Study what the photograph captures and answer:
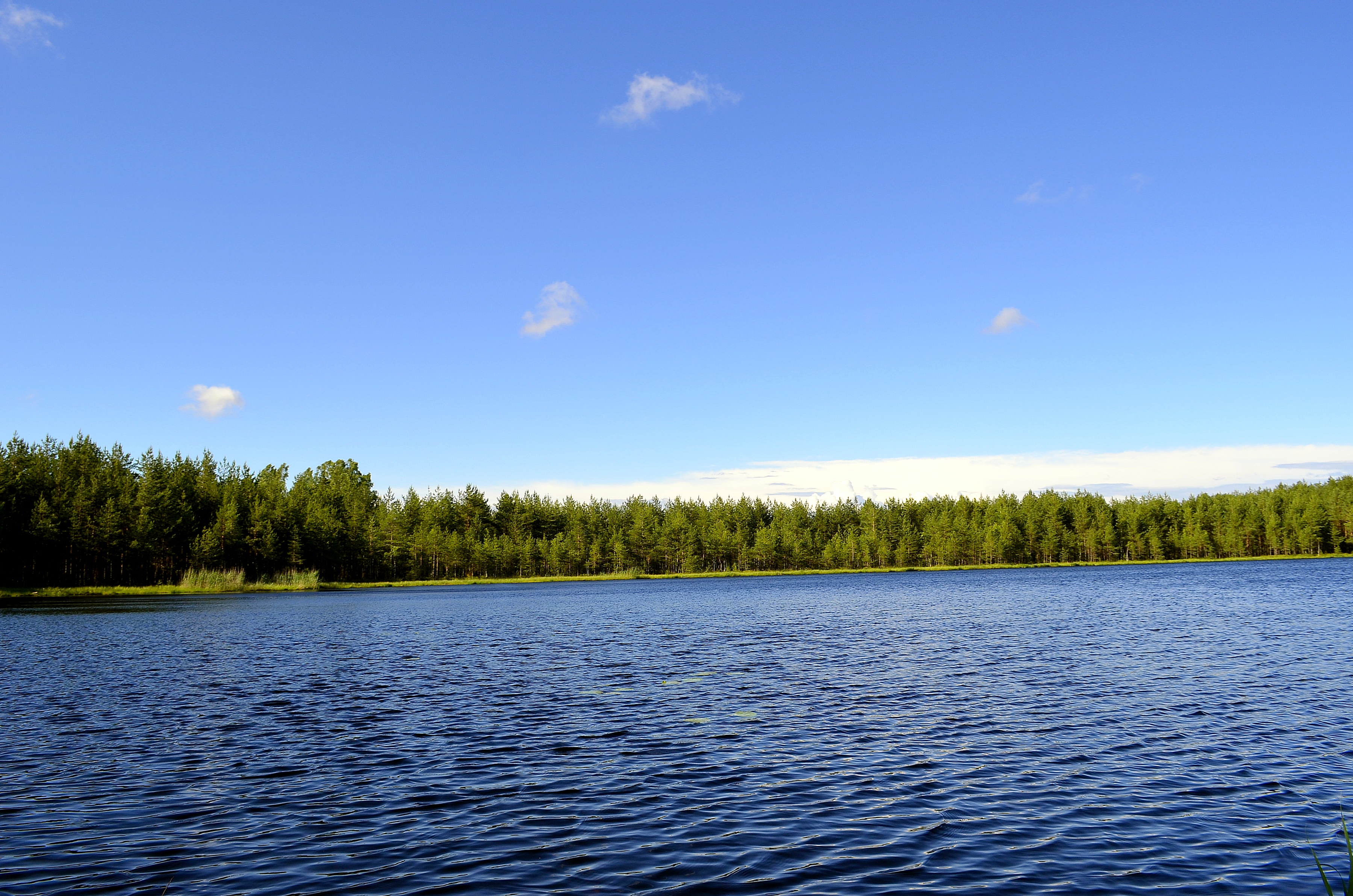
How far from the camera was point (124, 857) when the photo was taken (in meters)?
15.4

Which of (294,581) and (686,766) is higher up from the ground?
(686,766)

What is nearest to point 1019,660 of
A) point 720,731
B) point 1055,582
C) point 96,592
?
point 720,731

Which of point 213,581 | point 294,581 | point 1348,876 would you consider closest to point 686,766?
point 1348,876

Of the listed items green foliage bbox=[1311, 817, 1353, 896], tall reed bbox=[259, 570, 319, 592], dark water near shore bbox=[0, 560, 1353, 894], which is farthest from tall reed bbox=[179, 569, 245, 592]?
green foliage bbox=[1311, 817, 1353, 896]

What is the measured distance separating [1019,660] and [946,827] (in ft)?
86.9

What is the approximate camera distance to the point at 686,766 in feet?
71.4

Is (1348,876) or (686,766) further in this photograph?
(686,766)

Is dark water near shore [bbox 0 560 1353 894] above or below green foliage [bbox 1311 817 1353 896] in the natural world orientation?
below

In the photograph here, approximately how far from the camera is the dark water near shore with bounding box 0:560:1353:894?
14719 millimetres

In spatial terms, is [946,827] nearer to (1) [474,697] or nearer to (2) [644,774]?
(2) [644,774]

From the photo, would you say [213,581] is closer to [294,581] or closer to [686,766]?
[294,581]

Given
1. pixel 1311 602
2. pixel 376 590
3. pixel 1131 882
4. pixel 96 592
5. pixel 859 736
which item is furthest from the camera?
pixel 376 590

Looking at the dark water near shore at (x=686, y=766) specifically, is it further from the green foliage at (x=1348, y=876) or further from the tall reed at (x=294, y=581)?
the tall reed at (x=294, y=581)

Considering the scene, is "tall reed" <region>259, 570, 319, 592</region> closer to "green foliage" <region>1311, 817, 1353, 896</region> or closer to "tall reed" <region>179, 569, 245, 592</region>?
"tall reed" <region>179, 569, 245, 592</region>
